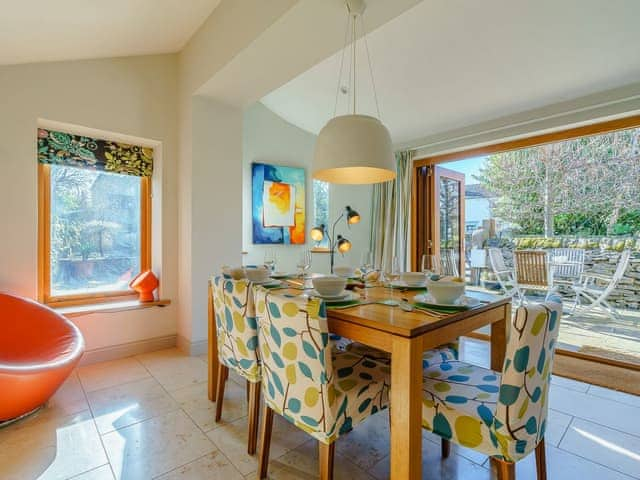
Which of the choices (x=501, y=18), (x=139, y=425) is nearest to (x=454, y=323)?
(x=139, y=425)

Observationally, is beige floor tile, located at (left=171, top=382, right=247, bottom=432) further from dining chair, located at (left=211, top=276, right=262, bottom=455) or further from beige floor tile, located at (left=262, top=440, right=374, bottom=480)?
beige floor tile, located at (left=262, top=440, right=374, bottom=480)

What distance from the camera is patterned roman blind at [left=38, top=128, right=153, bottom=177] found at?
262cm

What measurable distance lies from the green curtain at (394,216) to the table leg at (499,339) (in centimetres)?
256

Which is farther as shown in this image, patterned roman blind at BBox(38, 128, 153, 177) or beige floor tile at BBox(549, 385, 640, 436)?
patterned roman blind at BBox(38, 128, 153, 177)

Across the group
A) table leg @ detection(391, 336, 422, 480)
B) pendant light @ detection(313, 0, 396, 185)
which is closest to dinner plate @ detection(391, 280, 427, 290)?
pendant light @ detection(313, 0, 396, 185)

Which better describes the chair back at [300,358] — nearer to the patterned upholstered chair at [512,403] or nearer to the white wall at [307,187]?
the patterned upholstered chair at [512,403]

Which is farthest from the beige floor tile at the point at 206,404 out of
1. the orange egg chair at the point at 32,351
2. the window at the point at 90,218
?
the window at the point at 90,218

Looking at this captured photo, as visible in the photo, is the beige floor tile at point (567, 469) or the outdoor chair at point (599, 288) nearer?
the beige floor tile at point (567, 469)

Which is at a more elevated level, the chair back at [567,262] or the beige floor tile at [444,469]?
the chair back at [567,262]

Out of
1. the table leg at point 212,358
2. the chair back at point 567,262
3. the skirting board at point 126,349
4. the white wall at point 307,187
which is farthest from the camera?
the white wall at point 307,187

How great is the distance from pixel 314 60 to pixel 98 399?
2813 millimetres

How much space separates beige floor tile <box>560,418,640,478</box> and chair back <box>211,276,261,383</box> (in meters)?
1.70

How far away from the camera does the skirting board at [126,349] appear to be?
8.96 feet

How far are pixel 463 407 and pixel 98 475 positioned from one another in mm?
1634
